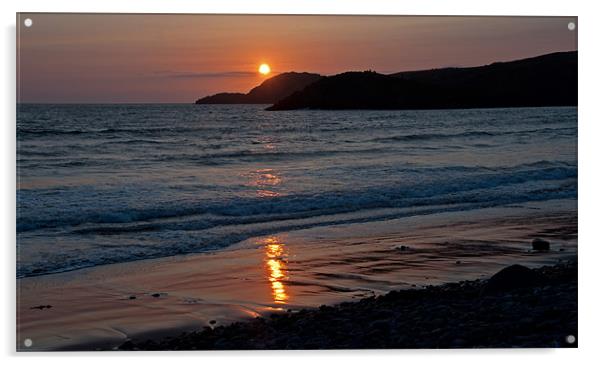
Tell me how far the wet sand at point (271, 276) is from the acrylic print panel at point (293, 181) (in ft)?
0.06

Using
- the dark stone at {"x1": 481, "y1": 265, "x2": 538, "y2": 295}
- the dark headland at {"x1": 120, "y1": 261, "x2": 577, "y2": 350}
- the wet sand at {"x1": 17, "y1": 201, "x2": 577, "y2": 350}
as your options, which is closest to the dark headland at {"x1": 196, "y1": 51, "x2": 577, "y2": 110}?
the wet sand at {"x1": 17, "y1": 201, "x2": 577, "y2": 350}

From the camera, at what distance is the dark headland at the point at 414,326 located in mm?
4980

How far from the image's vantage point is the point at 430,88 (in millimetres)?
6418

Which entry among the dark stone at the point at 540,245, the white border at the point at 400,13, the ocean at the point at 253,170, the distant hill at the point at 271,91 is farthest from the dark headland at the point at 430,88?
the dark stone at the point at 540,245

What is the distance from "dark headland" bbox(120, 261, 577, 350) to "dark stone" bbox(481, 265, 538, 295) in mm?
98

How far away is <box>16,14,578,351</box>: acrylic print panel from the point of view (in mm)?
5203

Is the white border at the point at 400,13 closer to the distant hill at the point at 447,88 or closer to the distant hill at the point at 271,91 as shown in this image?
the distant hill at the point at 447,88

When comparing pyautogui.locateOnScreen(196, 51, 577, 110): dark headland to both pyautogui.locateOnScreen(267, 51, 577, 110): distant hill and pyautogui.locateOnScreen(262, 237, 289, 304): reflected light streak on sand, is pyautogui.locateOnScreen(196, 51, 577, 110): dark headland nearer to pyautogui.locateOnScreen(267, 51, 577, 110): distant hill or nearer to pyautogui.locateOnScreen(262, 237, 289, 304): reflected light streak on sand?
pyautogui.locateOnScreen(267, 51, 577, 110): distant hill

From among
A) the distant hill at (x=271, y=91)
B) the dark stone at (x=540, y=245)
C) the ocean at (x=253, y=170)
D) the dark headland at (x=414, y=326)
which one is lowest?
the dark headland at (x=414, y=326)

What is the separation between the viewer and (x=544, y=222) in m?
7.11

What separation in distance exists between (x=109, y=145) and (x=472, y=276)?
9.68 feet

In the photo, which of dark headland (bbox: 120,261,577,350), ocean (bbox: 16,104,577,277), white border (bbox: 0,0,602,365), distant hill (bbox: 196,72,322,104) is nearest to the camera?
dark headland (bbox: 120,261,577,350)
